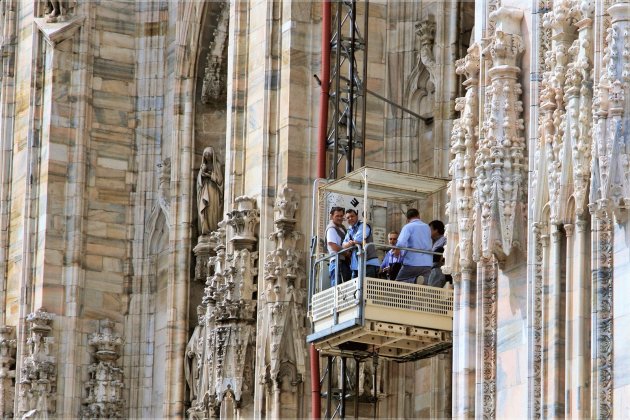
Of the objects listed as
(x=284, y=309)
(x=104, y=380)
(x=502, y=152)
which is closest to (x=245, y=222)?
(x=284, y=309)

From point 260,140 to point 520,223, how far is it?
8.17 m

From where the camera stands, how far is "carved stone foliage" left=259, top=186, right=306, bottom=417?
1318 inches

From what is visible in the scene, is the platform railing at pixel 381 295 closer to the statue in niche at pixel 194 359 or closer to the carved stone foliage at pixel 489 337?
the carved stone foliage at pixel 489 337

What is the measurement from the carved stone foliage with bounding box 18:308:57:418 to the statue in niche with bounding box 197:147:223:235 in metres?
2.99

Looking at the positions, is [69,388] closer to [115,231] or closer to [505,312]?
[115,231]

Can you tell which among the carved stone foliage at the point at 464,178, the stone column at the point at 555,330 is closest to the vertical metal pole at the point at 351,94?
the carved stone foliage at the point at 464,178

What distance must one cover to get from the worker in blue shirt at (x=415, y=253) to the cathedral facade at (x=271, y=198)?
986mm

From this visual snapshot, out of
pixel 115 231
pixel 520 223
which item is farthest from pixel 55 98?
pixel 520 223

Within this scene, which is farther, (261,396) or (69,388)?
(69,388)

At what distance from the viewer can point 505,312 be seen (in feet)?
89.5

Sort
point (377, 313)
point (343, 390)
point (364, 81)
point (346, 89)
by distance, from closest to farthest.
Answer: point (377, 313) → point (343, 390) → point (364, 81) → point (346, 89)

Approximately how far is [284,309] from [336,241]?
1.79 meters

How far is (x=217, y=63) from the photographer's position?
39906 mm

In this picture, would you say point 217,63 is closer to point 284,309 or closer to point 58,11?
point 58,11
